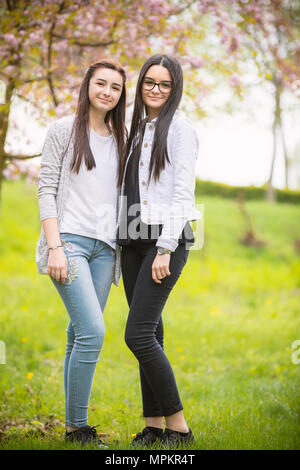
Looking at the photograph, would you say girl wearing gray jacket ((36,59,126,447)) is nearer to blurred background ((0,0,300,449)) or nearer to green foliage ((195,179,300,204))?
blurred background ((0,0,300,449))

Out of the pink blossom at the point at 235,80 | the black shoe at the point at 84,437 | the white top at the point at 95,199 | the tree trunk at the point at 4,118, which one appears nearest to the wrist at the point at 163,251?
the white top at the point at 95,199

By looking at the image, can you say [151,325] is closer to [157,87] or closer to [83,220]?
[83,220]

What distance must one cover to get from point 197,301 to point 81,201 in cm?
462

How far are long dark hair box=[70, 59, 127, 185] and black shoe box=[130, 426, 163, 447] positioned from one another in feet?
4.73

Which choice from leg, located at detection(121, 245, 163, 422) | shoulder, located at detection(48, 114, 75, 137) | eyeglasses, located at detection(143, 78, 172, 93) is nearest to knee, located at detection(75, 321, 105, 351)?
leg, located at detection(121, 245, 163, 422)

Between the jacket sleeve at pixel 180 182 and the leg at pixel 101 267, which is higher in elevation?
the jacket sleeve at pixel 180 182

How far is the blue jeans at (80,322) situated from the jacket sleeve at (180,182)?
0.42 m

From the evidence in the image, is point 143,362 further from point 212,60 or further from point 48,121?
point 212,60

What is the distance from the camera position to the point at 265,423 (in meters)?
3.00

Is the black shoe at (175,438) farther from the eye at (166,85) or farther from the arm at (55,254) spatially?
the eye at (166,85)

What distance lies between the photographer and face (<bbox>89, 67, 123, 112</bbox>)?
2497 millimetres

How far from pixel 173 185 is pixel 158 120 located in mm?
353

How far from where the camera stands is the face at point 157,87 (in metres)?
2.42
